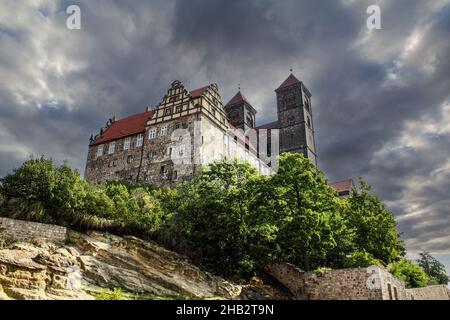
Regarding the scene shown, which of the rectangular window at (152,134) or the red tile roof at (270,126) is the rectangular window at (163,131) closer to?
the rectangular window at (152,134)

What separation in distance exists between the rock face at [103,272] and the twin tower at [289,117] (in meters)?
46.6

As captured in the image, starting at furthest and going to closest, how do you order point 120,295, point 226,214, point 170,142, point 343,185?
1. point 343,185
2. point 170,142
3. point 226,214
4. point 120,295

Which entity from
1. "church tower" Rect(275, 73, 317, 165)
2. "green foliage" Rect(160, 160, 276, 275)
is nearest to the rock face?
"green foliage" Rect(160, 160, 276, 275)

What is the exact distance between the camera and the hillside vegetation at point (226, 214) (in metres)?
18.2

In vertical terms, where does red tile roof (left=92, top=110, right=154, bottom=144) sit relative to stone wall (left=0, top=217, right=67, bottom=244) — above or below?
above

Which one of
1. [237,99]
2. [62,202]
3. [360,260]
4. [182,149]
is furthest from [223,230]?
[237,99]

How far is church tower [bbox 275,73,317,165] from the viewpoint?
64.5 metres

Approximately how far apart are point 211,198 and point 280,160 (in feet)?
17.2

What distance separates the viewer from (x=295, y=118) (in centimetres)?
6662

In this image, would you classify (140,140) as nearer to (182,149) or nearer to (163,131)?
(163,131)

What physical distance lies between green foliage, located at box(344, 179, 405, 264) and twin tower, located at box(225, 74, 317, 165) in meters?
33.0

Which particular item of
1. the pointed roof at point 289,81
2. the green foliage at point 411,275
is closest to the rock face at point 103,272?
the green foliage at point 411,275

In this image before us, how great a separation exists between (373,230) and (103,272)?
2103cm

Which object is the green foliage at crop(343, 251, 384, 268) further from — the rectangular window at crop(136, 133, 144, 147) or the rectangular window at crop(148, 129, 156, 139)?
the rectangular window at crop(136, 133, 144, 147)
